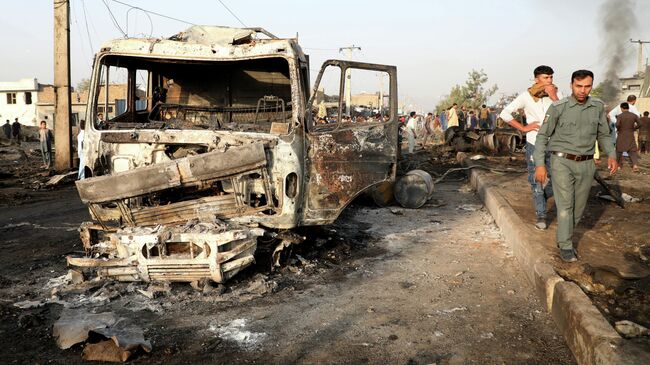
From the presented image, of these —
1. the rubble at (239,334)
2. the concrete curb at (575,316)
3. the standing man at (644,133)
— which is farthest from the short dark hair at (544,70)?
the standing man at (644,133)

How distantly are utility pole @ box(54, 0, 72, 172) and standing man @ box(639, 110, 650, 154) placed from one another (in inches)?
630

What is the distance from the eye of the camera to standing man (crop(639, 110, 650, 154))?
14859 millimetres

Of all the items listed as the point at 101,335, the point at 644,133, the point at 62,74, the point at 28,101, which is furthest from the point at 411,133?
the point at 28,101

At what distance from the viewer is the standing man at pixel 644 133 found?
14.9m

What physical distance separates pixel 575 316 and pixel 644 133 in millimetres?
14947

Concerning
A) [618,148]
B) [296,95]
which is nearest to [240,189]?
[296,95]

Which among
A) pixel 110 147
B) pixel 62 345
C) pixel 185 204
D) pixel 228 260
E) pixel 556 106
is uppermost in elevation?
pixel 556 106

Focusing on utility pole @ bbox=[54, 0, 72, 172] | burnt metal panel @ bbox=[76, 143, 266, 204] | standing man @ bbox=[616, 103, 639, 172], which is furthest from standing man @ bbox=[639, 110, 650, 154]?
utility pole @ bbox=[54, 0, 72, 172]

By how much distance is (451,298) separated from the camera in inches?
164

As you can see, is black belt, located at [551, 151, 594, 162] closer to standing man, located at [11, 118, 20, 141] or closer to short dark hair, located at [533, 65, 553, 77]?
short dark hair, located at [533, 65, 553, 77]

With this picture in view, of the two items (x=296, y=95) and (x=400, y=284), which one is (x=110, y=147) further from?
(x=400, y=284)

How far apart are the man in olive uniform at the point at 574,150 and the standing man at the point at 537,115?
1.07m

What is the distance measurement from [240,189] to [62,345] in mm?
1799

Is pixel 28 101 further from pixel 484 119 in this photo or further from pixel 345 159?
pixel 345 159
